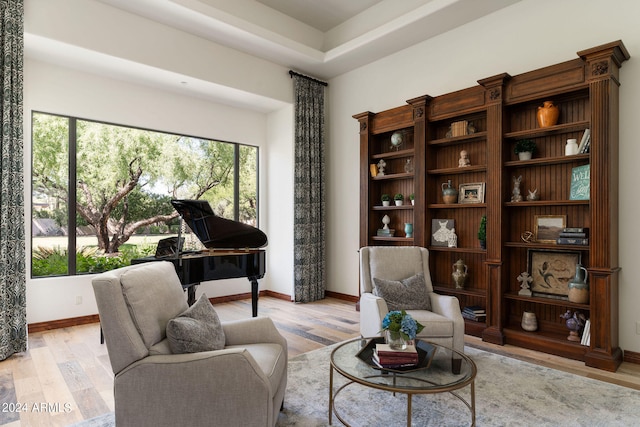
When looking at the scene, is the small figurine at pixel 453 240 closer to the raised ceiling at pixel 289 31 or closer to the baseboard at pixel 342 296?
the baseboard at pixel 342 296

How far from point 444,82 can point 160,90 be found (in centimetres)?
377

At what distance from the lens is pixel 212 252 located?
427 centimetres

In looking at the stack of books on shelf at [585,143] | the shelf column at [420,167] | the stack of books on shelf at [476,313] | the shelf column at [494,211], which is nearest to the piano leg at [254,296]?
the shelf column at [420,167]

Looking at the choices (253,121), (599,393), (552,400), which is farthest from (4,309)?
(599,393)

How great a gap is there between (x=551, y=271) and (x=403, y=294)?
1569 mm

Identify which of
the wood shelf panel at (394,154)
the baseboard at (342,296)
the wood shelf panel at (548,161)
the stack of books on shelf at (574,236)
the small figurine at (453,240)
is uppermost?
the wood shelf panel at (394,154)

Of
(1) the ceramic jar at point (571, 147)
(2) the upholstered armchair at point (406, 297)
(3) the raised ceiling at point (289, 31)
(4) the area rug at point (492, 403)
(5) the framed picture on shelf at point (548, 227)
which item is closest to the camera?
(4) the area rug at point (492, 403)

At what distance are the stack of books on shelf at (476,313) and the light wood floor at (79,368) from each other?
0.24m

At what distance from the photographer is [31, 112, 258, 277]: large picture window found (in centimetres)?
440

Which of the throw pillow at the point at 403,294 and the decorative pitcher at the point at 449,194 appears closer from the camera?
the throw pillow at the point at 403,294

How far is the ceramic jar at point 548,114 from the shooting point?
358cm

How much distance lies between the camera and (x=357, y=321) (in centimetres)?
460

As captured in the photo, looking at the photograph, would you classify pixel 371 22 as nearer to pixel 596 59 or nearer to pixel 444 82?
pixel 444 82

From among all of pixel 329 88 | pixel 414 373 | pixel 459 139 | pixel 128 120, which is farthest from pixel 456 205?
pixel 128 120
